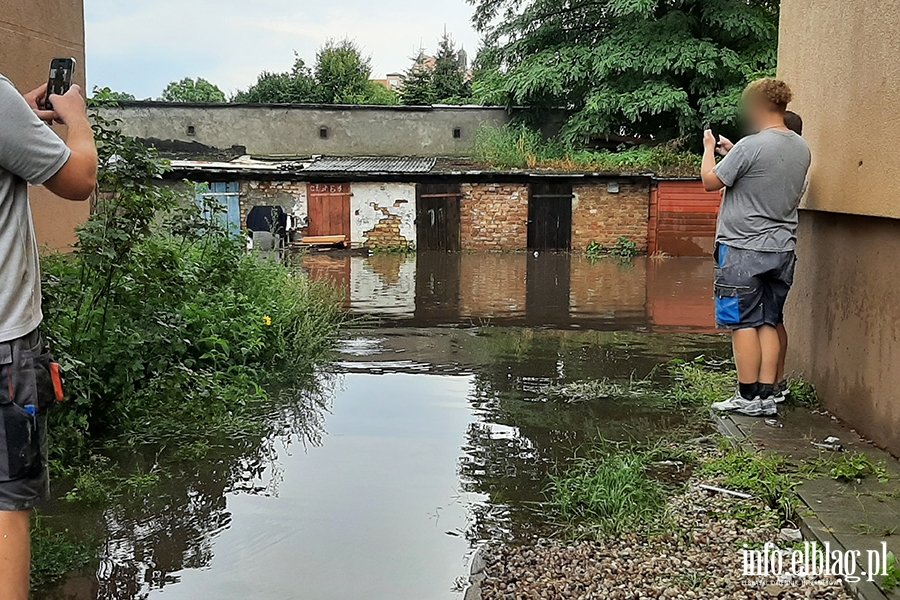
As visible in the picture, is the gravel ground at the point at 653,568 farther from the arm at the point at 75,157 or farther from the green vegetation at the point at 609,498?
the arm at the point at 75,157

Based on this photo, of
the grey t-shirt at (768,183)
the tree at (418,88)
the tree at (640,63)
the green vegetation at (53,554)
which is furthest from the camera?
the tree at (418,88)

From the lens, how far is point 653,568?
3.01 meters

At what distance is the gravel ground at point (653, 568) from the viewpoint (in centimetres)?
281

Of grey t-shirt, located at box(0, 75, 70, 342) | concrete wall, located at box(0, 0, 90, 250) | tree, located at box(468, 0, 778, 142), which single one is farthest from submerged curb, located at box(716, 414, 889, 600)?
tree, located at box(468, 0, 778, 142)

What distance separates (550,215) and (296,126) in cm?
898

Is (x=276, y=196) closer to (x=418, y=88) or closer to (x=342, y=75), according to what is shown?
(x=418, y=88)

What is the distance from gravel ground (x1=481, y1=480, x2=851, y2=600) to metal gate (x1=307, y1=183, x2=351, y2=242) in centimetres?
2055

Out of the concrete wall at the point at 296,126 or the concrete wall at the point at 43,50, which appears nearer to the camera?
the concrete wall at the point at 43,50

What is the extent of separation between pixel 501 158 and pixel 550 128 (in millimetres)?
3404

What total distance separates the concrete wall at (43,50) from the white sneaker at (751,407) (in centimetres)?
489

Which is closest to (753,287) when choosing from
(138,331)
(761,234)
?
(761,234)

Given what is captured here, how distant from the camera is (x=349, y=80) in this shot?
45.1m

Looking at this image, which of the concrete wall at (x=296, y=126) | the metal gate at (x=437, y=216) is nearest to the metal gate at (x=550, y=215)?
the metal gate at (x=437, y=216)

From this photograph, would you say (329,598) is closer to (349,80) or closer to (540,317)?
(540,317)
